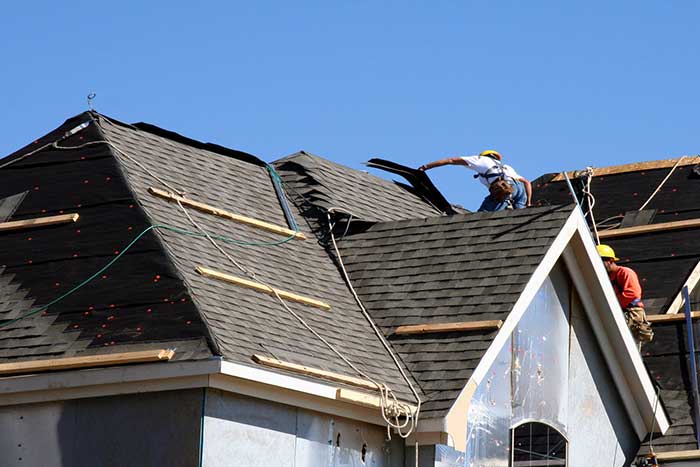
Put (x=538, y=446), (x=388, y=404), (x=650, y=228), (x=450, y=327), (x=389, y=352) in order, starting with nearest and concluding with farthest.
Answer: (x=388, y=404) < (x=450, y=327) < (x=389, y=352) < (x=538, y=446) < (x=650, y=228)

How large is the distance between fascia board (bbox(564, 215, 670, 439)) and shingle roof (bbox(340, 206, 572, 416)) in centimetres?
61

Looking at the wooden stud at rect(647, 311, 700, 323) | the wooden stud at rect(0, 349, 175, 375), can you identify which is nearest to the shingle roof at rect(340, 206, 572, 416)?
the wooden stud at rect(0, 349, 175, 375)

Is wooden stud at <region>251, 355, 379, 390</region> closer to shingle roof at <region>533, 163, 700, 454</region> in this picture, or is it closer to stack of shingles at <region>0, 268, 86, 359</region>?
stack of shingles at <region>0, 268, 86, 359</region>

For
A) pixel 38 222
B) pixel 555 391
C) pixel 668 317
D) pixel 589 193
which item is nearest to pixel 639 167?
pixel 589 193

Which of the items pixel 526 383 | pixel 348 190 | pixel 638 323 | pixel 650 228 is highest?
pixel 650 228

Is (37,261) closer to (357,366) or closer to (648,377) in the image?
(357,366)

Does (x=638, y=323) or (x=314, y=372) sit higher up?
(x=638, y=323)

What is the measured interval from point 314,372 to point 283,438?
0.64 metres

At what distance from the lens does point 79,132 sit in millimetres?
16250

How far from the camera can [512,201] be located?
64.5 ft

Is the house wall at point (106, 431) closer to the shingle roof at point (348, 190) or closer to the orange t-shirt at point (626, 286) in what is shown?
the shingle roof at point (348, 190)

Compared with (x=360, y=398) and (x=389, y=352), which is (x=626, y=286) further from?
(x=360, y=398)

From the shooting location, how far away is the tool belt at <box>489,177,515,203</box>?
18953 millimetres

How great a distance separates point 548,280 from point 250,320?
3.94 meters
